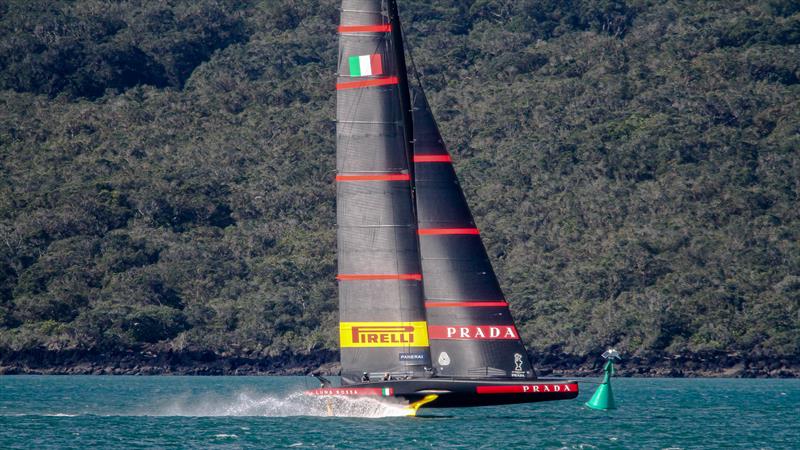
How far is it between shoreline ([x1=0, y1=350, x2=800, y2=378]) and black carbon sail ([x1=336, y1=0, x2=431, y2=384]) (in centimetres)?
5715

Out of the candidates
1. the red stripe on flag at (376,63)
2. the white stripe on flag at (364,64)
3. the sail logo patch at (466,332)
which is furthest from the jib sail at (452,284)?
the white stripe on flag at (364,64)

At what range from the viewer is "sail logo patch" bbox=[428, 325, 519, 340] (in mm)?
41594

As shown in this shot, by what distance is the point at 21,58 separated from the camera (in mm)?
158875

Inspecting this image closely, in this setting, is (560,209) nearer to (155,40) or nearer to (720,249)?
(720,249)

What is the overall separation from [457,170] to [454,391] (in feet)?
286

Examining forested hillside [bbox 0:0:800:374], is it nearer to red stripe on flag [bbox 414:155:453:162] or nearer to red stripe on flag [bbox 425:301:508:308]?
red stripe on flag [bbox 425:301:508:308]

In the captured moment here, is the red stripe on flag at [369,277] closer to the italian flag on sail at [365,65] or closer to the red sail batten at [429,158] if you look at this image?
the red sail batten at [429,158]

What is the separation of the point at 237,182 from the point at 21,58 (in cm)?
4224

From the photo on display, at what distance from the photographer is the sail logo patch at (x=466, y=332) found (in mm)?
41594

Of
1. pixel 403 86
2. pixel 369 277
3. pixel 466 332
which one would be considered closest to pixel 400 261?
pixel 369 277

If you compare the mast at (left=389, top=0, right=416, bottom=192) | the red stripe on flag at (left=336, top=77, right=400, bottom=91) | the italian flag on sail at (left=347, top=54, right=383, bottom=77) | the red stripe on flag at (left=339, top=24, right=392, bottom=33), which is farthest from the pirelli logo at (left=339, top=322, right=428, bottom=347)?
the red stripe on flag at (left=339, top=24, right=392, bottom=33)

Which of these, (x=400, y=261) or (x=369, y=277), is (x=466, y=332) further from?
(x=369, y=277)

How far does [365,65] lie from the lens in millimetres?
39938

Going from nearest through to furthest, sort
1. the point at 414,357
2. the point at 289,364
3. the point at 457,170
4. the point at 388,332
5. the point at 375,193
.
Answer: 1. the point at 375,193
2. the point at 388,332
3. the point at 414,357
4. the point at 289,364
5. the point at 457,170
